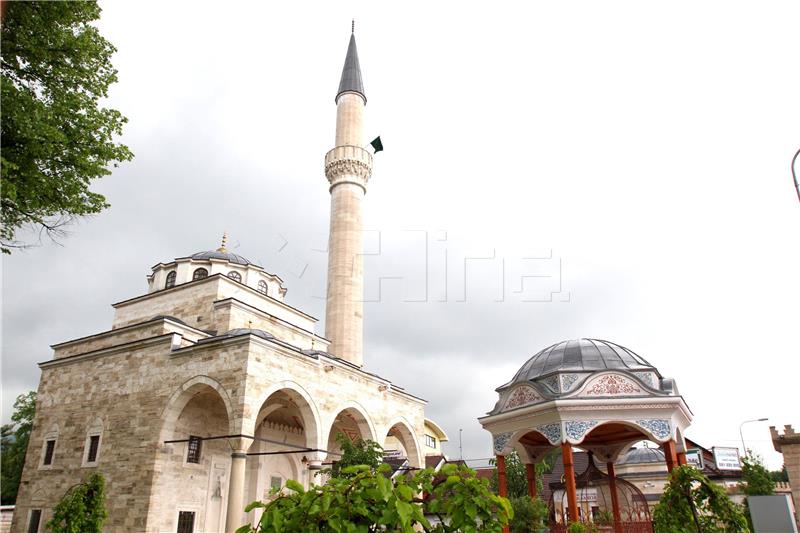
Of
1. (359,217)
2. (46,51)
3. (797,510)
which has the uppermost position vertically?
(359,217)

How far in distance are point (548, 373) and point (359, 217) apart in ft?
48.2

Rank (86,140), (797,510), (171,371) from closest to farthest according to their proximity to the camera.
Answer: (86,140) < (797,510) < (171,371)

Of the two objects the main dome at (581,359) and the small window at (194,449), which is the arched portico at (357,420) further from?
the main dome at (581,359)

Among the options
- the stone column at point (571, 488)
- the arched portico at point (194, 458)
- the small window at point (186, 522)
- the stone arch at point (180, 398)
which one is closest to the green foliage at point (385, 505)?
the stone column at point (571, 488)

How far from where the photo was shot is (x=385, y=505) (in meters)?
2.77

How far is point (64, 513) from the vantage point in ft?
30.7

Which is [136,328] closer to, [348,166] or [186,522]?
[186,522]

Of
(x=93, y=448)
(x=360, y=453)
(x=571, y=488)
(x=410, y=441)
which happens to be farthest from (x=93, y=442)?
(x=571, y=488)

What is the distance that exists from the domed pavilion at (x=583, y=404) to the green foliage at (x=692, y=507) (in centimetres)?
260

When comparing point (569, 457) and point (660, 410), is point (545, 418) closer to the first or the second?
point (569, 457)

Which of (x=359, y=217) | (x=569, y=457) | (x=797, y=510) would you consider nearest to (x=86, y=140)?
(x=569, y=457)

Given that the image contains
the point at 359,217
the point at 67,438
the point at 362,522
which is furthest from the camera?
the point at 359,217

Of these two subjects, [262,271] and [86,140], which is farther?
[262,271]

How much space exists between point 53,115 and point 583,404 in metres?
10.0
